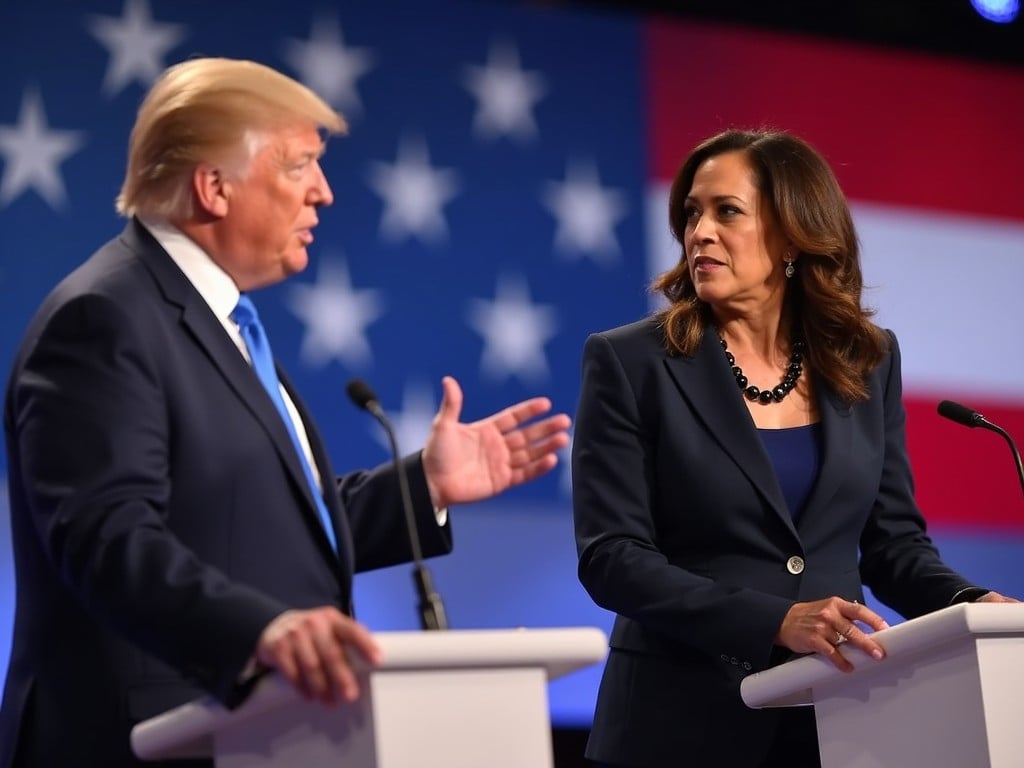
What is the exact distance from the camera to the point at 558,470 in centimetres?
442

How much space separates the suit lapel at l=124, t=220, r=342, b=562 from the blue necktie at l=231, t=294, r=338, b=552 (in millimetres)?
26

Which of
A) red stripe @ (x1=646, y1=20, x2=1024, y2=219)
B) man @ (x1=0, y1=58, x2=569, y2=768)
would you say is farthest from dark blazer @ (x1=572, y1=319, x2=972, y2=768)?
red stripe @ (x1=646, y1=20, x2=1024, y2=219)

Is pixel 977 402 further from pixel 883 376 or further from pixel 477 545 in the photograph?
pixel 883 376

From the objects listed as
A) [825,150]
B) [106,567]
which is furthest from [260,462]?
[825,150]

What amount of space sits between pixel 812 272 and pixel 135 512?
1.56 meters

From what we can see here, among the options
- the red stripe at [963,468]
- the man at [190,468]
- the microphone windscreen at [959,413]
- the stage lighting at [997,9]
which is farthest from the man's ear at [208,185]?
the stage lighting at [997,9]

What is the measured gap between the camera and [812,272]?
2877 mm

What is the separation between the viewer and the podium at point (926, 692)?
1.93 m

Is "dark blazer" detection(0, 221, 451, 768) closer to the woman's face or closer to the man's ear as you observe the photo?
the man's ear

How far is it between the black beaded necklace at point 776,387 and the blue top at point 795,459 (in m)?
0.07

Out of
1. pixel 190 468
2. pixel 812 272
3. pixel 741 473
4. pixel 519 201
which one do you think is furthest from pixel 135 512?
pixel 519 201

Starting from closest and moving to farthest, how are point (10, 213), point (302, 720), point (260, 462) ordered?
point (302, 720) → point (260, 462) → point (10, 213)

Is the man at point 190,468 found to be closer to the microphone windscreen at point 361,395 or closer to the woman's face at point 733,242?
the microphone windscreen at point 361,395

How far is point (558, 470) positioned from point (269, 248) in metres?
2.44
